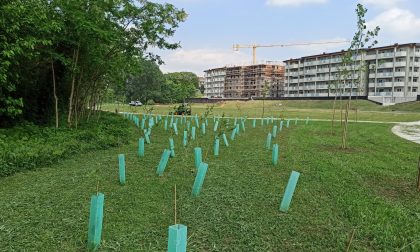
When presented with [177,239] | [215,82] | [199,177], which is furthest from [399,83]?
[177,239]

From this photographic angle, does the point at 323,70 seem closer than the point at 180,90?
No

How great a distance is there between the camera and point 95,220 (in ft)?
12.3

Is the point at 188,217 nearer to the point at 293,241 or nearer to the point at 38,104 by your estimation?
the point at 293,241

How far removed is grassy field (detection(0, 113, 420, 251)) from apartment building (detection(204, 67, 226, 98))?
12151 centimetres

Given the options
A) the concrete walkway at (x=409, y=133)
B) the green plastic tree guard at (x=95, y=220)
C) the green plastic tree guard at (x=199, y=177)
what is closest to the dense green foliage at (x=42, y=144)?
the green plastic tree guard at (x=199, y=177)

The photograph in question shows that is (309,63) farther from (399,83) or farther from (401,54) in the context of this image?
(399,83)

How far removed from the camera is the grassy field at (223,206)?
4016 mm

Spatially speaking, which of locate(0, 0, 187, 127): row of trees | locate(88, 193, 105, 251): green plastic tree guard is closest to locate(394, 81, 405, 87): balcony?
locate(0, 0, 187, 127): row of trees

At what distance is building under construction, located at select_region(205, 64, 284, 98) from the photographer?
114 metres

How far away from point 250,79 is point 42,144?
113498 mm

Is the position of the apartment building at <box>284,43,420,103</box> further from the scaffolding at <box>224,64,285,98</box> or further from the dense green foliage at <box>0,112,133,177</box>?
the dense green foliage at <box>0,112,133,177</box>

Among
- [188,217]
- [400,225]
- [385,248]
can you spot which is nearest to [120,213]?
[188,217]

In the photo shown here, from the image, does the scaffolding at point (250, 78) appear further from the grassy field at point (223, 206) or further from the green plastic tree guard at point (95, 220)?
the green plastic tree guard at point (95, 220)

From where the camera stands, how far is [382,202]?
5.54m
